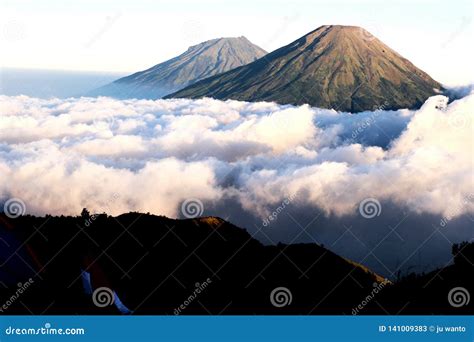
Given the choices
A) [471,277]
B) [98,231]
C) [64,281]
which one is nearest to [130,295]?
[64,281]

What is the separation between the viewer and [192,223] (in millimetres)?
111438

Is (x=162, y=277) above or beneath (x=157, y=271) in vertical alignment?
beneath

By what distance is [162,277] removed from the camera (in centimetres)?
5284

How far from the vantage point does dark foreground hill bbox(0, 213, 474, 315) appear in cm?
3731

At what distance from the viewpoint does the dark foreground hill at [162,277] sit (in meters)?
37.3

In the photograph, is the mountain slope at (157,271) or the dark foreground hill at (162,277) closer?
the dark foreground hill at (162,277)

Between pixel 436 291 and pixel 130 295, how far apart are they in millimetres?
36816

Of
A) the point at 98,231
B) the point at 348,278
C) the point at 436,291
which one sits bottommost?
the point at 348,278

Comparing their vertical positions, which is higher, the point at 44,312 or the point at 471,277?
the point at 44,312

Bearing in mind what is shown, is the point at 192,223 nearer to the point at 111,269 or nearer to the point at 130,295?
the point at 111,269

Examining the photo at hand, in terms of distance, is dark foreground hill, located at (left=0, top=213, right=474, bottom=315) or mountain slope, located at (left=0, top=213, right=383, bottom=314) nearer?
dark foreground hill, located at (left=0, top=213, right=474, bottom=315)

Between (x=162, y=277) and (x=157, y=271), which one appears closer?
(x=162, y=277)
